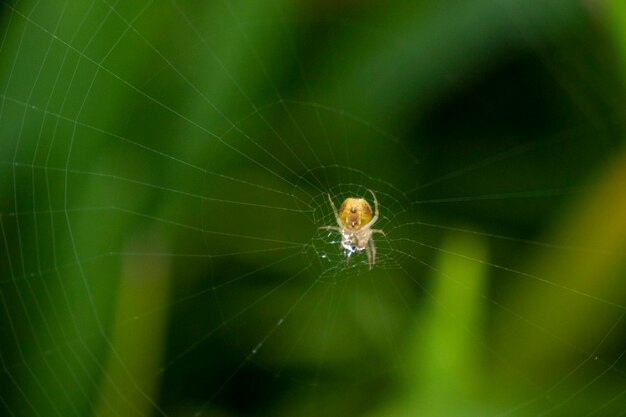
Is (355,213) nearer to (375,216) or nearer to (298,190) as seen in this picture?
(375,216)

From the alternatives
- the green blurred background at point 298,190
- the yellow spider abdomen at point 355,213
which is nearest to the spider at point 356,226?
the yellow spider abdomen at point 355,213

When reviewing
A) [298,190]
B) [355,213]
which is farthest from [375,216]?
[298,190]

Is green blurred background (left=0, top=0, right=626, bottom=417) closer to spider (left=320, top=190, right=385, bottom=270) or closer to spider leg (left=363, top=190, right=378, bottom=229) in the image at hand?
spider leg (left=363, top=190, right=378, bottom=229)

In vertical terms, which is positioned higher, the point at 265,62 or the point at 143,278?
the point at 265,62

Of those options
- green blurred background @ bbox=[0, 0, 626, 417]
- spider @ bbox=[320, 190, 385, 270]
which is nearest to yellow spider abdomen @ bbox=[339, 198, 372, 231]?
spider @ bbox=[320, 190, 385, 270]

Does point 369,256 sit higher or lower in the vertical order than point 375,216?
lower

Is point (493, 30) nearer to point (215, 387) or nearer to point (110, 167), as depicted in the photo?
point (110, 167)

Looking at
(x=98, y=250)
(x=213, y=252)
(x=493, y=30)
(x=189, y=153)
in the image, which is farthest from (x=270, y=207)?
(x=493, y=30)
